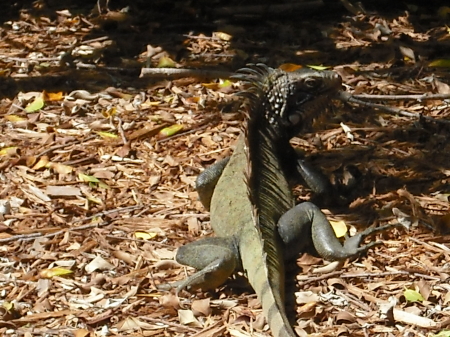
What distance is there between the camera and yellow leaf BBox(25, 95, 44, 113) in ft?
23.1

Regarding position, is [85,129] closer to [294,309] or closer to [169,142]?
[169,142]

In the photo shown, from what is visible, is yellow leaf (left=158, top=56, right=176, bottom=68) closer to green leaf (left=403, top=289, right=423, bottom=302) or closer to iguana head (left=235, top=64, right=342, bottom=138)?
iguana head (left=235, top=64, right=342, bottom=138)

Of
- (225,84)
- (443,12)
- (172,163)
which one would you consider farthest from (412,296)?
(443,12)

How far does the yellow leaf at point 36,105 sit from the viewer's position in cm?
704

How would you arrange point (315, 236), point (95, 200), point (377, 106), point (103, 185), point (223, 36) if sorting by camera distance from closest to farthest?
point (315, 236), point (95, 200), point (103, 185), point (377, 106), point (223, 36)

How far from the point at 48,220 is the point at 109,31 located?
3660 mm

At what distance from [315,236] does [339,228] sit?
12.0 inches

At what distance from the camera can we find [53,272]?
489 centimetres

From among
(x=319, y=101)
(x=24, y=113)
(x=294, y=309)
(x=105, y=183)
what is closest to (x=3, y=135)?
(x=24, y=113)

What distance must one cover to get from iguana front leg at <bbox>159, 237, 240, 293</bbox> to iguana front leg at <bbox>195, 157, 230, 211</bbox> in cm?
70

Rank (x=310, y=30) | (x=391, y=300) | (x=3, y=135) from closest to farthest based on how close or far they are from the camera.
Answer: (x=391, y=300), (x=3, y=135), (x=310, y=30)

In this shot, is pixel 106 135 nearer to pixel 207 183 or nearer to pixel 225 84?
pixel 225 84

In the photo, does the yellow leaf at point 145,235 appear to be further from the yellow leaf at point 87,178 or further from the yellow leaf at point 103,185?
the yellow leaf at point 87,178

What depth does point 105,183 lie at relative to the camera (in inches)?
231
